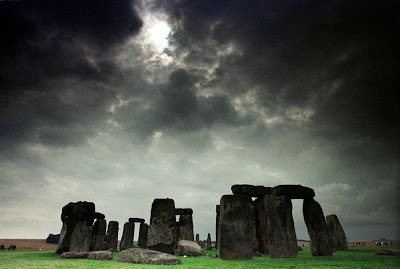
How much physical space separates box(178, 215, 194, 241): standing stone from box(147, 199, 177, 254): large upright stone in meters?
6.58

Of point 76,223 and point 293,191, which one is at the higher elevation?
point 293,191

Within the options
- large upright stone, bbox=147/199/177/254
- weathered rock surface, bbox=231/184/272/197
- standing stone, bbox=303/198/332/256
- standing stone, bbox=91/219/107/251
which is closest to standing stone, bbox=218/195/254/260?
standing stone, bbox=303/198/332/256

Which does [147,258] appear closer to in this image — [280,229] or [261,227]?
[280,229]

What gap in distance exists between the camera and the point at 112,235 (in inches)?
796

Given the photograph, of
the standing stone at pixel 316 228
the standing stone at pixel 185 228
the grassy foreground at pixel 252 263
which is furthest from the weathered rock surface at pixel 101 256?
the standing stone at pixel 185 228

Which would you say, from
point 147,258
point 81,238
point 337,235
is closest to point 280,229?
point 147,258

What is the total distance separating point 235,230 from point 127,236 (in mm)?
13422

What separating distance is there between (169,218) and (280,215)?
4.91m

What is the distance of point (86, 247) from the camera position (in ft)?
44.5

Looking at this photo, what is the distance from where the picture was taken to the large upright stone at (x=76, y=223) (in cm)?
1385

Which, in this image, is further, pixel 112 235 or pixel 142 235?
pixel 142 235

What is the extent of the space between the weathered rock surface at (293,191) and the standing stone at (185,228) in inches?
371

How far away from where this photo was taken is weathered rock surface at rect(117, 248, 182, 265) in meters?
8.12

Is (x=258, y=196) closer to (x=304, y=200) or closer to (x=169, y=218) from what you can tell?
(x=304, y=200)
